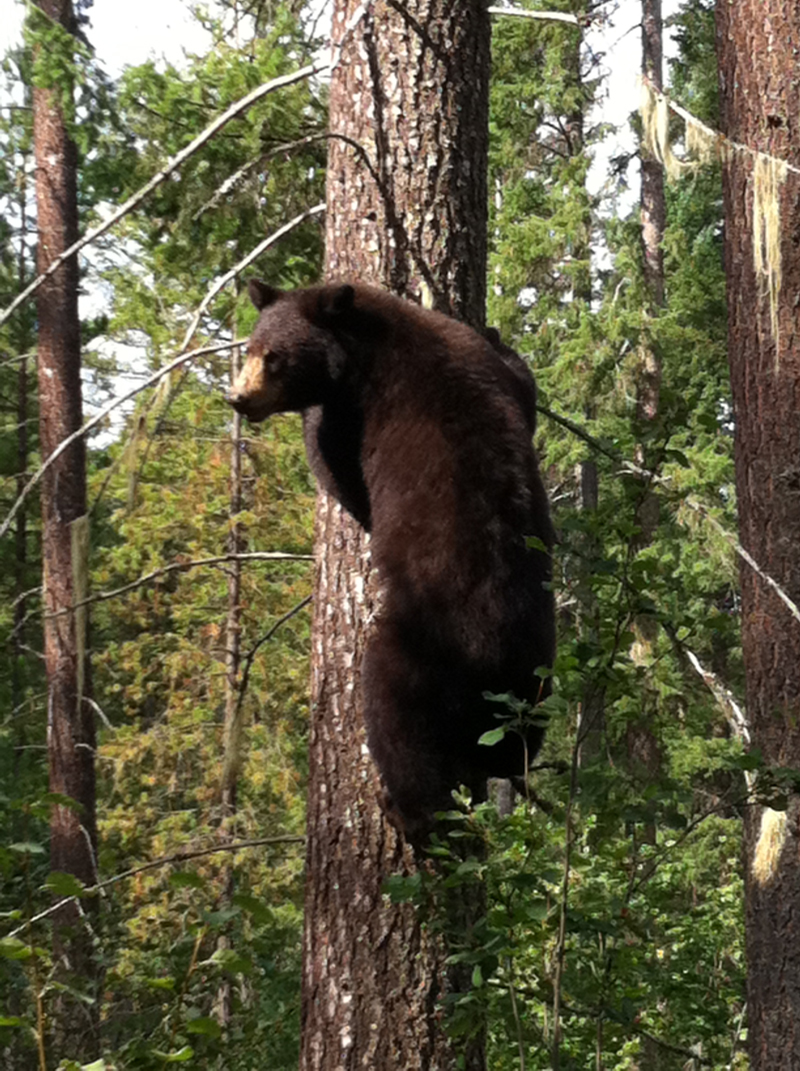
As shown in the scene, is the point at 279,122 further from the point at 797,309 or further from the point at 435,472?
the point at 435,472

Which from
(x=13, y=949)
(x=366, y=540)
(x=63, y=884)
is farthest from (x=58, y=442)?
(x=13, y=949)

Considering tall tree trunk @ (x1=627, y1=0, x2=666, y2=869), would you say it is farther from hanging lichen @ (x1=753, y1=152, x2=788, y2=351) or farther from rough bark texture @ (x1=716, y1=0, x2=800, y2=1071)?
hanging lichen @ (x1=753, y1=152, x2=788, y2=351)

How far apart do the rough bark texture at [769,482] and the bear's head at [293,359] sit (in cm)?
318

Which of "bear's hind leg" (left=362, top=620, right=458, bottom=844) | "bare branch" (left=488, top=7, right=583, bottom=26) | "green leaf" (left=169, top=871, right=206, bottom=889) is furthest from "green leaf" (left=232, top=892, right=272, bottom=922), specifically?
"bare branch" (left=488, top=7, right=583, bottom=26)

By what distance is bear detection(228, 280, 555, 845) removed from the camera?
307 centimetres

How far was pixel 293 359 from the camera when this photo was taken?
3.37m

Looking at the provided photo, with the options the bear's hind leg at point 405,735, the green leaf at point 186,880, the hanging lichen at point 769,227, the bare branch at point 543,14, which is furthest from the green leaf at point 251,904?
the hanging lichen at point 769,227

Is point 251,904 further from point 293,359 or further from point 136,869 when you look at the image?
point 293,359

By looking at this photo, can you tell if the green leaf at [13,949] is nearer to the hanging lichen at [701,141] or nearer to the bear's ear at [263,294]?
the bear's ear at [263,294]

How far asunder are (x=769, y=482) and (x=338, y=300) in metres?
3.35

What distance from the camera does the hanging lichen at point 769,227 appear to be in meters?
5.70

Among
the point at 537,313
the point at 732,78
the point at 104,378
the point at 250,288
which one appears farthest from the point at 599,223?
the point at 250,288

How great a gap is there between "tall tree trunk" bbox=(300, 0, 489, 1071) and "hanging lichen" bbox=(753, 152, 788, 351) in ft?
8.59

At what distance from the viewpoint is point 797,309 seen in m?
5.82
